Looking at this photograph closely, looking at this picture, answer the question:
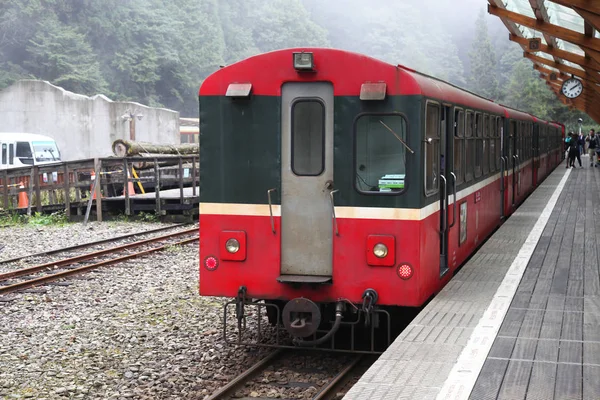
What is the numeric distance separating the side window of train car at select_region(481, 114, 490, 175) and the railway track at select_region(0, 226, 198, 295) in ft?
20.4

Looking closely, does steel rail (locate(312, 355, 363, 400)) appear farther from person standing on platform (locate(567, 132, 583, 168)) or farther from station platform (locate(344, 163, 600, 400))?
person standing on platform (locate(567, 132, 583, 168))

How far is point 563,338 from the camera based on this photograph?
6.26 metres

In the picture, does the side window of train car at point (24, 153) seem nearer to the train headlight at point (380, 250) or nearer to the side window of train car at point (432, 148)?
the side window of train car at point (432, 148)

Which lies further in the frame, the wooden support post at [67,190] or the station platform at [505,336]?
the wooden support post at [67,190]

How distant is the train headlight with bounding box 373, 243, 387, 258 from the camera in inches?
274

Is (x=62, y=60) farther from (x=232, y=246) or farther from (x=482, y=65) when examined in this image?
(x=482, y=65)

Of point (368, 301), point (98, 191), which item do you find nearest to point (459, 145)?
point (368, 301)

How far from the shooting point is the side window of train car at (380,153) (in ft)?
22.6

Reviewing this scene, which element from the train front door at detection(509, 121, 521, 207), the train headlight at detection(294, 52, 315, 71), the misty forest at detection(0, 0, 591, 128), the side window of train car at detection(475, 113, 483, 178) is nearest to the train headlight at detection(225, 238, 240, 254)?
the train headlight at detection(294, 52, 315, 71)

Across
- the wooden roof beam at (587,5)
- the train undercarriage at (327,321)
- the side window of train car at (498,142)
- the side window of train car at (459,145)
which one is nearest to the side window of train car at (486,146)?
the side window of train car at (498,142)

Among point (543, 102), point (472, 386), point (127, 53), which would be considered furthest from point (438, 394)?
point (127, 53)

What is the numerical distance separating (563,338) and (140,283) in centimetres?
687

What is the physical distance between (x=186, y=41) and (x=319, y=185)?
71125 millimetres

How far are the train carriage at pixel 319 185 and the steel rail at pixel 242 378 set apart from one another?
1.49 feet
